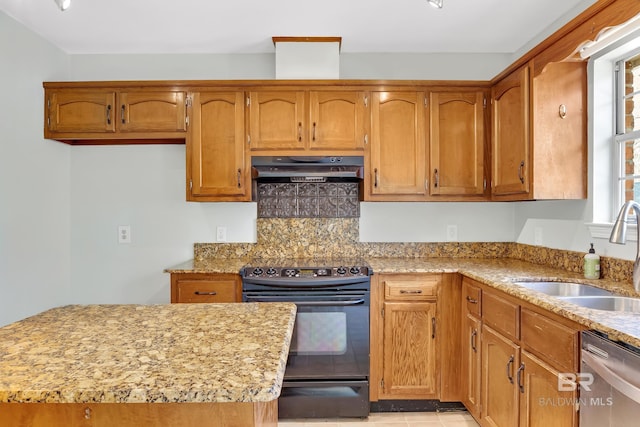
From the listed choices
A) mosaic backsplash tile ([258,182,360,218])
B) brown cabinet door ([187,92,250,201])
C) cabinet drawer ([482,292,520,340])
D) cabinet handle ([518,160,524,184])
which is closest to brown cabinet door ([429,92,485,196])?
cabinet handle ([518,160,524,184])

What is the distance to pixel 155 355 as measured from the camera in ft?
3.14

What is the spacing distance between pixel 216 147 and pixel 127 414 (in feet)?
6.73

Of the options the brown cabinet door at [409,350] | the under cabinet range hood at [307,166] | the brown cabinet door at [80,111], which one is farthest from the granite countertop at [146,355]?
the brown cabinet door at [80,111]

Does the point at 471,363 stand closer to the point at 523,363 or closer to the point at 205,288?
the point at 523,363

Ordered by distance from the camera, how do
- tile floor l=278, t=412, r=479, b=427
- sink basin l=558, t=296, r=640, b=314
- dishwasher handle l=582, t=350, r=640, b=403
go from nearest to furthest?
dishwasher handle l=582, t=350, r=640, b=403 → sink basin l=558, t=296, r=640, b=314 → tile floor l=278, t=412, r=479, b=427

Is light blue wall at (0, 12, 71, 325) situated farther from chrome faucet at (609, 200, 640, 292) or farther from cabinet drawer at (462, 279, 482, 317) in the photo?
chrome faucet at (609, 200, 640, 292)

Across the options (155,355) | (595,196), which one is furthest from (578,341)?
(155,355)

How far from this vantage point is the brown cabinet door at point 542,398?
1.42 m

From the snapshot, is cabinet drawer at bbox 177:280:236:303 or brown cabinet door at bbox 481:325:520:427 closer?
Result: brown cabinet door at bbox 481:325:520:427

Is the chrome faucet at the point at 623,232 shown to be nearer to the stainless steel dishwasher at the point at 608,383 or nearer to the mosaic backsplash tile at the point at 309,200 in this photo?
the stainless steel dishwasher at the point at 608,383

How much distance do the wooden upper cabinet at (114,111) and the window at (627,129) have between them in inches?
105

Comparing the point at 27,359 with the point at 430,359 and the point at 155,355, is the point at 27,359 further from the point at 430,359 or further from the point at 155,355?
the point at 430,359

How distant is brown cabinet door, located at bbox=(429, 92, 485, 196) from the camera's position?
8.88 ft

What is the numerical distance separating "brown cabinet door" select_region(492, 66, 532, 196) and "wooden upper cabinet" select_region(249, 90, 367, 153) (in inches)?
35.7
